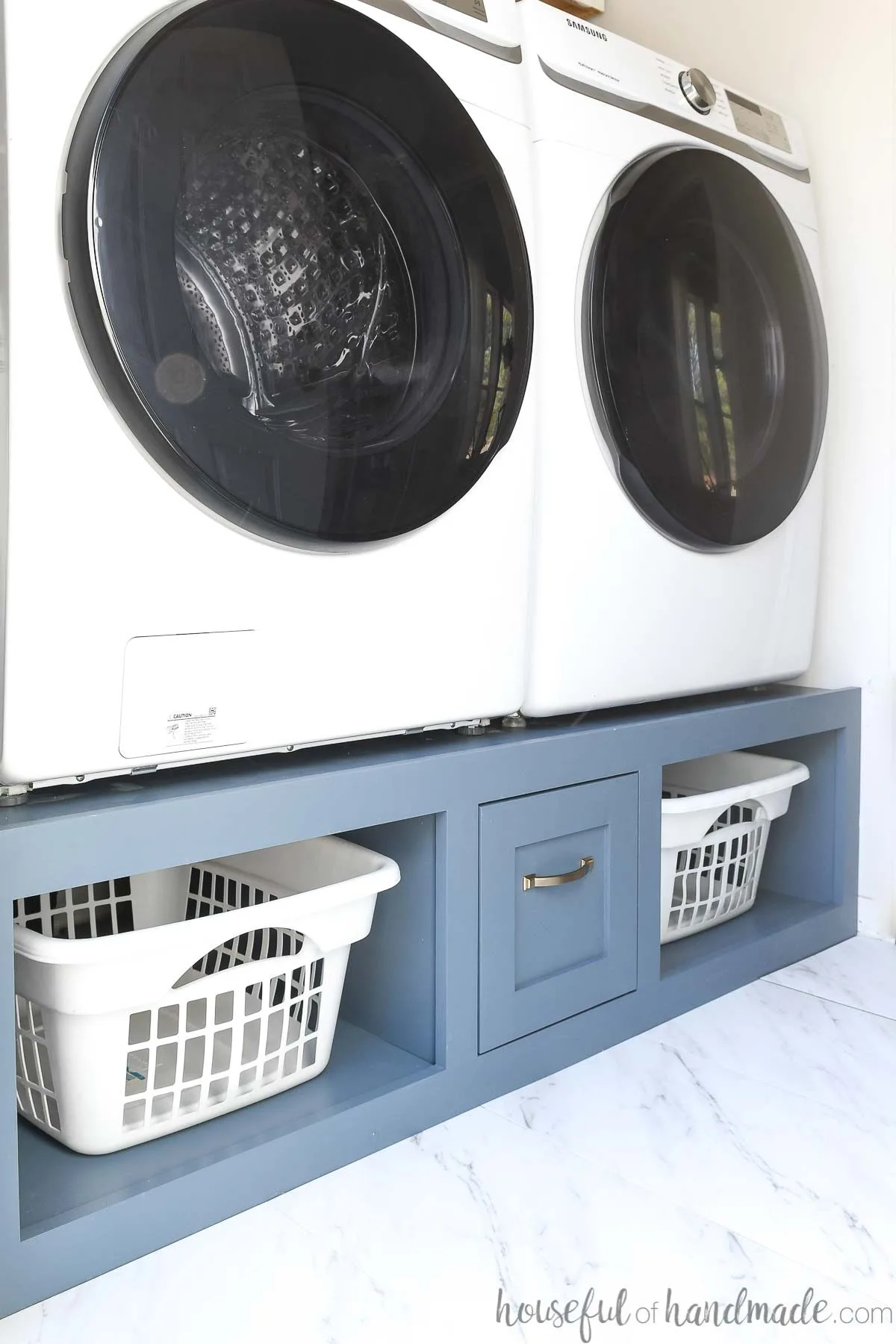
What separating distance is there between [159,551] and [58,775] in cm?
22

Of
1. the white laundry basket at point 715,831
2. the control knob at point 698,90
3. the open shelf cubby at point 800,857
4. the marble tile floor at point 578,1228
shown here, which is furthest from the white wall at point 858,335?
the marble tile floor at point 578,1228

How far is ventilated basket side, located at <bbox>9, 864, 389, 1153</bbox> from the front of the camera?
0.95 meters

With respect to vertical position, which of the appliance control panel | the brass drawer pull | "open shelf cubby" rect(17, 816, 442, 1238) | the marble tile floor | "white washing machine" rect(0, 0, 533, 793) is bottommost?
the marble tile floor

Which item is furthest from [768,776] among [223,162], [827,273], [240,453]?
[223,162]

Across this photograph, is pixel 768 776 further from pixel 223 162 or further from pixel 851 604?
pixel 223 162

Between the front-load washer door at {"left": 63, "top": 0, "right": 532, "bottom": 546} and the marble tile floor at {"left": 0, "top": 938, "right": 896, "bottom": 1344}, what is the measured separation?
0.65 m

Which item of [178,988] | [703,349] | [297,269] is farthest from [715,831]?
[297,269]

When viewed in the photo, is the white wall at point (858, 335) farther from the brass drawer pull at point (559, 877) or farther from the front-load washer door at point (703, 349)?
the brass drawer pull at point (559, 877)

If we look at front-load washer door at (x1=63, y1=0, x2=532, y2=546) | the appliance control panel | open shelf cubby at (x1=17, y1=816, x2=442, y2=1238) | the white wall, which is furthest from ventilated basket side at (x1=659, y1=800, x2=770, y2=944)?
the appliance control panel

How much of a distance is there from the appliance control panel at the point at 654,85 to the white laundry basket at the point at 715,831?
37.6 inches

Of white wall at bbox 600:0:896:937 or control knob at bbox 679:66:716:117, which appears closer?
control knob at bbox 679:66:716:117

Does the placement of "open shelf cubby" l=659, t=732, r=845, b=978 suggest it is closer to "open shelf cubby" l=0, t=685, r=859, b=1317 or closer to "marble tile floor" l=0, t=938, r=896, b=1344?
"open shelf cubby" l=0, t=685, r=859, b=1317

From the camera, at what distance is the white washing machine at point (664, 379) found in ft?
4.34

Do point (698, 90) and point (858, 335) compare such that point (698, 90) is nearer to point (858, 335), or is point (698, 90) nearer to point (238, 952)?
point (858, 335)
